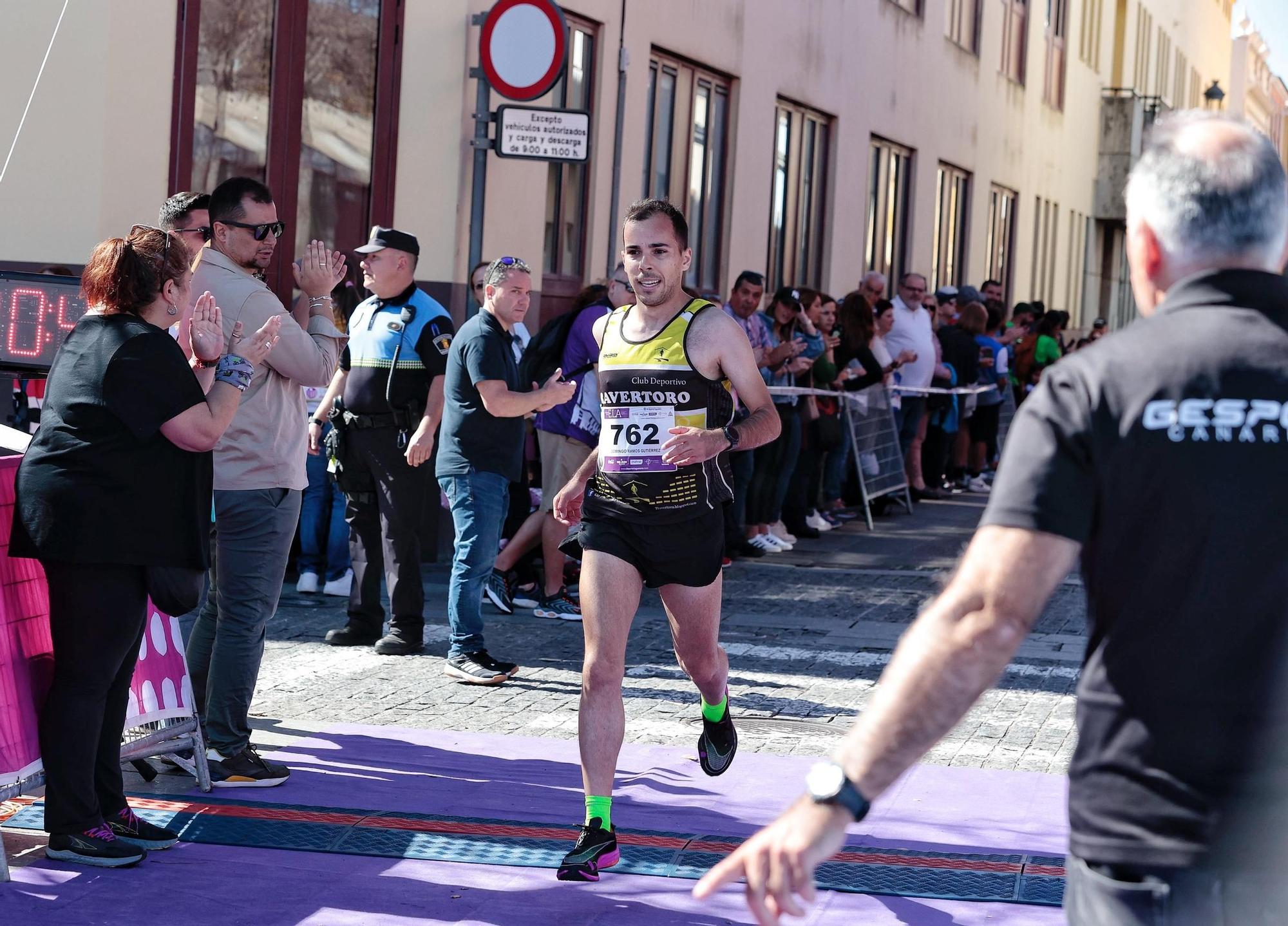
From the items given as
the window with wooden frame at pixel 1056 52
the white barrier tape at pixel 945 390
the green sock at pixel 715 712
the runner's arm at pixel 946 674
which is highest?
the window with wooden frame at pixel 1056 52

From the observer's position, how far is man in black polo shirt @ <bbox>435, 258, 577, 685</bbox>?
821 cm

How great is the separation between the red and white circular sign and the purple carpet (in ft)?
18.0

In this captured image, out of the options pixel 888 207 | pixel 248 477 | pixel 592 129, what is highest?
pixel 888 207

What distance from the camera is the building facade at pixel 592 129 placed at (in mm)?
9758

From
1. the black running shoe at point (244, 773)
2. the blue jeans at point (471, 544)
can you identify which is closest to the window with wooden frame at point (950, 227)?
the blue jeans at point (471, 544)

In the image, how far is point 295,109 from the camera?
11.4 m

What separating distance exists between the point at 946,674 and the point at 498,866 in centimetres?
313

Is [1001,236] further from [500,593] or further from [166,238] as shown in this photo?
[166,238]

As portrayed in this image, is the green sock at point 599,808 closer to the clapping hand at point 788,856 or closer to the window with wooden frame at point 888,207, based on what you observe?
the clapping hand at point 788,856

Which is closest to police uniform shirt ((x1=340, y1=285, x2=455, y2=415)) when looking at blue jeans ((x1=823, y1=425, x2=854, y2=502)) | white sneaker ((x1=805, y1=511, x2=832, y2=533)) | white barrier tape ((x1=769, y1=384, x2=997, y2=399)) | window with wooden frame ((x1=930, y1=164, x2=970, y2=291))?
white barrier tape ((x1=769, y1=384, x2=997, y2=399))

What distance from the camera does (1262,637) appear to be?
7.84 ft

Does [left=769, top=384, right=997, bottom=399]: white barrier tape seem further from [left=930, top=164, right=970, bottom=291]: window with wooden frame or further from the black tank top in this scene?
[left=930, top=164, right=970, bottom=291]: window with wooden frame

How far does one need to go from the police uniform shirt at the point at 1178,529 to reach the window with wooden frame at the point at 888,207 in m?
20.1

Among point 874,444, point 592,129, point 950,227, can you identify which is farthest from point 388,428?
point 950,227
